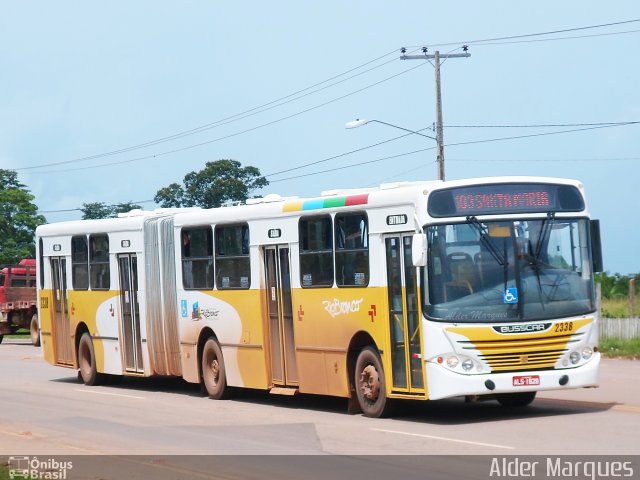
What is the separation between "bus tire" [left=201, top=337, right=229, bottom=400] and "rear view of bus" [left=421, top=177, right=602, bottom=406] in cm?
610

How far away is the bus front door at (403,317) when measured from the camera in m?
16.0

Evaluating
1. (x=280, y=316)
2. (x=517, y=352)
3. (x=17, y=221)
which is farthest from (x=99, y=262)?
(x=17, y=221)

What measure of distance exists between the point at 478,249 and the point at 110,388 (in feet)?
35.6

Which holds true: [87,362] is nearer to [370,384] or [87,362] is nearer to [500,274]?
[370,384]

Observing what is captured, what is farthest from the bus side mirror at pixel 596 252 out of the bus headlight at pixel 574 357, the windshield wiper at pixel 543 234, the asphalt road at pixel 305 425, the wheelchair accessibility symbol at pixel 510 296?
the asphalt road at pixel 305 425

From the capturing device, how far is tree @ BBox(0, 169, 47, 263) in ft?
261

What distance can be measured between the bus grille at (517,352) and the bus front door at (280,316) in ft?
13.6

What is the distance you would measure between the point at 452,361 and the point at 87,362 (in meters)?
11.7

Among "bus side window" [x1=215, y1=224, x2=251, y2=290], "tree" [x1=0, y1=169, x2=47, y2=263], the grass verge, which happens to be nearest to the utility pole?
the grass verge

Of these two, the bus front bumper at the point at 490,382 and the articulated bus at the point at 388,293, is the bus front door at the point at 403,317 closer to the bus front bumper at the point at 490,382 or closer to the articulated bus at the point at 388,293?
the articulated bus at the point at 388,293

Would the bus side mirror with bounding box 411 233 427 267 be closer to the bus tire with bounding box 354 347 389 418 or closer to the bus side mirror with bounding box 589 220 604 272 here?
the bus tire with bounding box 354 347 389 418

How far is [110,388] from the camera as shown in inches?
967

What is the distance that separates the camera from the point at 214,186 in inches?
2405

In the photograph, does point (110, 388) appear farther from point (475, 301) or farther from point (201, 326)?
point (475, 301)
